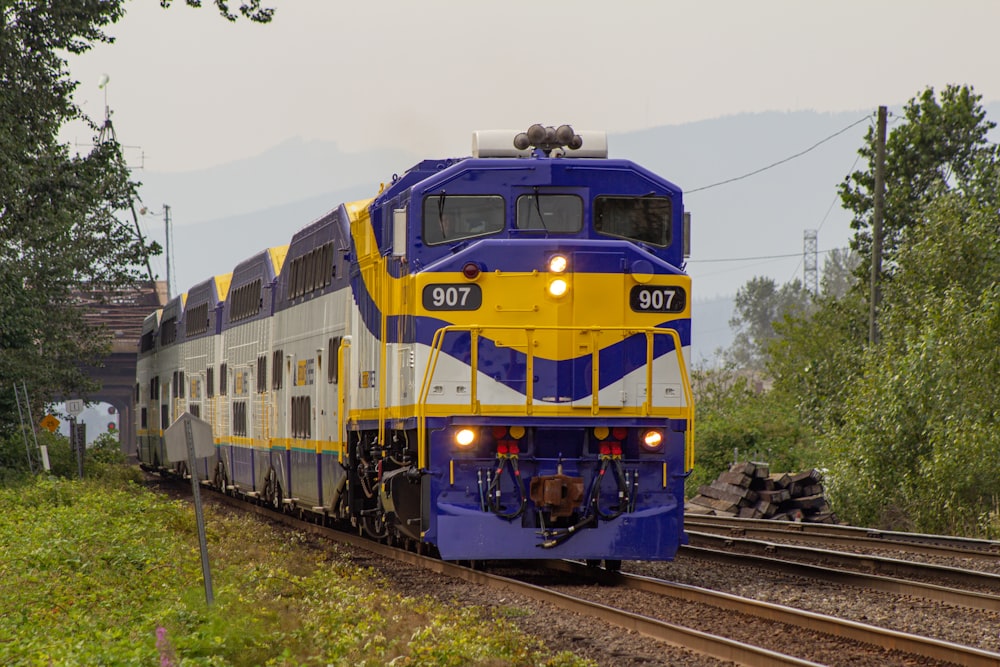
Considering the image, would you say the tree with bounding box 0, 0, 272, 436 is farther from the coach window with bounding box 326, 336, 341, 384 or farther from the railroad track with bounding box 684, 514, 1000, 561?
the railroad track with bounding box 684, 514, 1000, 561

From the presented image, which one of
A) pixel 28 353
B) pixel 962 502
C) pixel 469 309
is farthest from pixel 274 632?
pixel 28 353

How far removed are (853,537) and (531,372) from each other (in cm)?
947

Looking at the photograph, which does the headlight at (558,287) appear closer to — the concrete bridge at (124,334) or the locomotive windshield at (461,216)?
the locomotive windshield at (461,216)

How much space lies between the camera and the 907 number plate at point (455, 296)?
1285 centimetres

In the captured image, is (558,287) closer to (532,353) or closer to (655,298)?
(532,353)

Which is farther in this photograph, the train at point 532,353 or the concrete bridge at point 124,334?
the concrete bridge at point 124,334

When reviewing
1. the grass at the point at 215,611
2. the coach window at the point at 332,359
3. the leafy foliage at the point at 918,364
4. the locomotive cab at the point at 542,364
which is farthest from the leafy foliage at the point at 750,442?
the locomotive cab at the point at 542,364

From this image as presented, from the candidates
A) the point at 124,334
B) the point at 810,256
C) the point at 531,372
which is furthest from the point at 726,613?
the point at 810,256

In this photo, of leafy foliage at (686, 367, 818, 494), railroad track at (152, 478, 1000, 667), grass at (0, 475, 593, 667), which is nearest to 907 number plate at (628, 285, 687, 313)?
railroad track at (152, 478, 1000, 667)

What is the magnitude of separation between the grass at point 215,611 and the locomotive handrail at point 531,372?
1799mm

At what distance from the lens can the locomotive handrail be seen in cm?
1262

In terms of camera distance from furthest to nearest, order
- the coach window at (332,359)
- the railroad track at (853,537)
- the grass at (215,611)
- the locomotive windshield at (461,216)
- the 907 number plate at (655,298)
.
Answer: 1. the railroad track at (853,537)
2. the coach window at (332,359)
3. the locomotive windshield at (461,216)
4. the 907 number plate at (655,298)
5. the grass at (215,611)

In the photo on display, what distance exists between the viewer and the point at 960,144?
4138cm

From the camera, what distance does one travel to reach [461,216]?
43.9 feet
